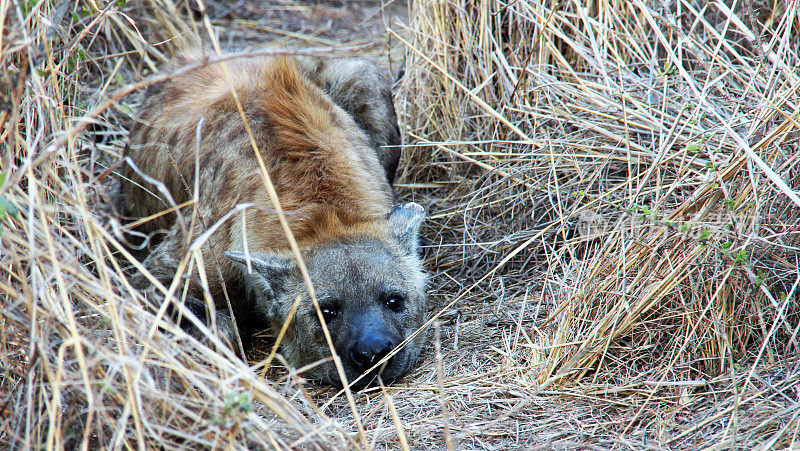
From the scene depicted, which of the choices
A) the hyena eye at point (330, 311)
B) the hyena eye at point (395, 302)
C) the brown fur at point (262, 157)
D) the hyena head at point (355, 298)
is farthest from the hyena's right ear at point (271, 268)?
the hyena eye at point (395, 302)

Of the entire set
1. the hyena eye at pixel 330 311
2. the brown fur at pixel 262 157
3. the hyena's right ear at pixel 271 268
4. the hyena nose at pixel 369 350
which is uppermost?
the brown fur at pixel 262 157

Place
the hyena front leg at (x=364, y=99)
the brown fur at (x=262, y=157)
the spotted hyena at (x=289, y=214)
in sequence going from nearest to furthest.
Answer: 1. the spotted hyena at (x=289, y=214)
2. the brown fur at (x=262, y=157)
3. the hyena front leg at (x=364, y=99)

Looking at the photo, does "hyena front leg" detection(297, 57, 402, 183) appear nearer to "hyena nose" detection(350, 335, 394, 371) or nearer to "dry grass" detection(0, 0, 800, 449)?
"dry grass" detection(0, 0, 800, 449)

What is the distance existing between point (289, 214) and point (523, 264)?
1329 millimetres

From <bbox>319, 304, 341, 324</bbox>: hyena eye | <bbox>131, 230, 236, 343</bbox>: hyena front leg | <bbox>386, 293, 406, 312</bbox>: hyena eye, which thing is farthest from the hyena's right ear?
<bbox>386, 293, 406, 312</bbox>: hyena eye

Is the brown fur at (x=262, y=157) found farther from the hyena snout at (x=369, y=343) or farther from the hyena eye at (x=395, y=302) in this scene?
the hyena snout at (x=369, y=343)

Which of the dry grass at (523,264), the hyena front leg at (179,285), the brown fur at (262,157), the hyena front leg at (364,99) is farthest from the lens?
the hyena front leg at (364,99)

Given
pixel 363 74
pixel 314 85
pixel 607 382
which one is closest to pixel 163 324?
pixel 607 382

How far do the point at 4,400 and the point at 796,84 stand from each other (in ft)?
10.7

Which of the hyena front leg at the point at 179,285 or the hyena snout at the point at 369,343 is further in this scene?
the hyena front leg at the point at 179,285

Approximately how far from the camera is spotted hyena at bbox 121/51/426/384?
134 inches

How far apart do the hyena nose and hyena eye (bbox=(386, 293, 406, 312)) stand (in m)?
0.24

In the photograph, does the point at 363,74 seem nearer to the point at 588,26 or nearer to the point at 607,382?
the point at 588,26

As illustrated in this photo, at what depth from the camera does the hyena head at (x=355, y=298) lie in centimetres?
332
